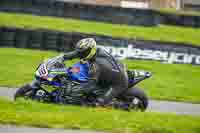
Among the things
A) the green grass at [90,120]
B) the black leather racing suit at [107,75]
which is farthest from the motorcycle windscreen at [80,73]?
the green grass at [90,120]

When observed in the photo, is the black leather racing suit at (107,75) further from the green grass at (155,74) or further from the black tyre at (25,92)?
the green grass at (155,74)

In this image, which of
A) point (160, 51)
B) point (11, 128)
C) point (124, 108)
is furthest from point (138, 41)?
point (11, 128)

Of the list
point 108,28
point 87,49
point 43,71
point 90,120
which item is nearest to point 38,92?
point 43,71

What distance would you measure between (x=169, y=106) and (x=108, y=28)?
11927 millimetres

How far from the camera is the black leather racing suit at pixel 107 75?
10008mm

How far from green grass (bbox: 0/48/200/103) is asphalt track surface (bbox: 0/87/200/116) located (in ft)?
2.37

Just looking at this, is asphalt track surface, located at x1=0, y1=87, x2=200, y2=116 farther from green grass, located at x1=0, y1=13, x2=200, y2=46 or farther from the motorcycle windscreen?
green grass, located at x1=0, y1=13, x2=200, y2=46

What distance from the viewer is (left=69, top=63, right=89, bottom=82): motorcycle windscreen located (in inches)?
400

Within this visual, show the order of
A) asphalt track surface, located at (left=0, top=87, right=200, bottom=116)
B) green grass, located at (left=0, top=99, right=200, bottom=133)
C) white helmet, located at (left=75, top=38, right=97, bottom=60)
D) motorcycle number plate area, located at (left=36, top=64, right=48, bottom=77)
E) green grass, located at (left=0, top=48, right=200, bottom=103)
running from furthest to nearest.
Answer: green grass, located at (left=0, top=48, right=200, bottom=103)
asphalt track surface, located at (left=0, top=87, right=200, bottom=116)
motorcycle number plate area, located at (left=36, top=64, right=48, bottom=77)
white helmet, located at (left=75, top=38, right=97, bottom=60)
green grass, located at (left=0, top=99, right=200, bottom=133)

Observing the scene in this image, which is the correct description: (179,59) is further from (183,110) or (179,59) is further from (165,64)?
(183,110)

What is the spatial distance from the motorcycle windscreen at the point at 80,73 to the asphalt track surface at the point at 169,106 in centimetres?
140

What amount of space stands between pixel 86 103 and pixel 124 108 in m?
0.71

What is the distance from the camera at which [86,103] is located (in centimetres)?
1030

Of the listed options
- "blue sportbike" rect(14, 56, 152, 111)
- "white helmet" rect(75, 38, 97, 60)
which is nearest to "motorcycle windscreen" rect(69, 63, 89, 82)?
"blue sportbike" rect(14, 56, 152, 111)
